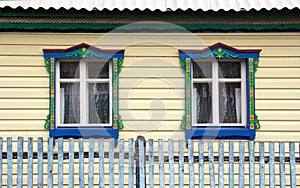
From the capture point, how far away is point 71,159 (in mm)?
6852

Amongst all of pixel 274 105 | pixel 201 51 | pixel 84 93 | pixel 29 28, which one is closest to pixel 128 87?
pixel 84 93

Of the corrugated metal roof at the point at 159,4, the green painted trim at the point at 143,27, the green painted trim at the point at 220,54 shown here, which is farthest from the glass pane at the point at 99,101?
the green painted trim at the point at 220,54

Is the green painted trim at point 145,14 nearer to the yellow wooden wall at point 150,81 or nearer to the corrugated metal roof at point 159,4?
the corrugated metal roof at point 159,4

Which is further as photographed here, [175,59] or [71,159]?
[175,59]

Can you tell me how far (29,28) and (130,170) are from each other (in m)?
3.41

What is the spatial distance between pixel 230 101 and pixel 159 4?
2079 mm

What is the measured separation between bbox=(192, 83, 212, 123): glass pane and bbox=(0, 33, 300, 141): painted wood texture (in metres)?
0.31

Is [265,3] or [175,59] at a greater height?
[265,3]

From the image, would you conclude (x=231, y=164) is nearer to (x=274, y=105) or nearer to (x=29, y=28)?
(x=274, y=105)

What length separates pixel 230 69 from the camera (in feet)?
29.9

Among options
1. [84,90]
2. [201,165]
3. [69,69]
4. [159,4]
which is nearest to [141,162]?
[201,165]

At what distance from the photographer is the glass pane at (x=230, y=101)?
9102mm

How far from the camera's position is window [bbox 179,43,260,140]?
8883 millimetres

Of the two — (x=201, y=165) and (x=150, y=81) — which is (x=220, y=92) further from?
(x=201, y=165)
